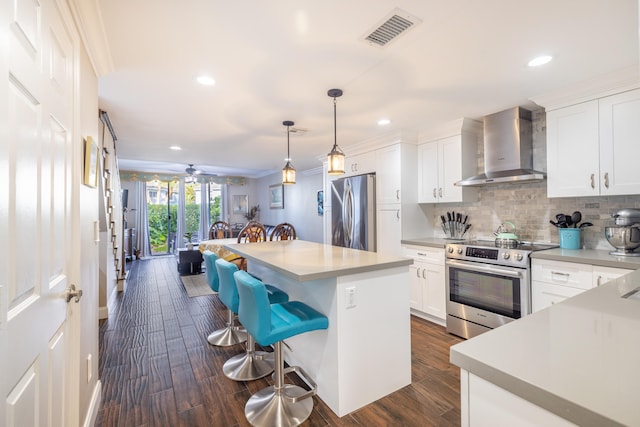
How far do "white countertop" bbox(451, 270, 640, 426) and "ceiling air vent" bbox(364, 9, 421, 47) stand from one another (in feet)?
5.19

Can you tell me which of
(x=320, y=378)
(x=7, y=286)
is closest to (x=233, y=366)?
(x=320, y=378)

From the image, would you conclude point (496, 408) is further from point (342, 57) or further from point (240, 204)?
point (240, 204)

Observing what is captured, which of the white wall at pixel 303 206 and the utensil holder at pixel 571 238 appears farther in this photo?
the white wall at pixel 303 206

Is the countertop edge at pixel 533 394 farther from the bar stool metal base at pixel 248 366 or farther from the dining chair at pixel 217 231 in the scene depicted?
the dining chair at pixel 217 231

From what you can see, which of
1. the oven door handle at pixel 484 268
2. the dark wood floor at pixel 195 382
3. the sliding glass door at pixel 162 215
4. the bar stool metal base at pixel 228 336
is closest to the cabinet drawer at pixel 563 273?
the oven door handle at pixel 484 268

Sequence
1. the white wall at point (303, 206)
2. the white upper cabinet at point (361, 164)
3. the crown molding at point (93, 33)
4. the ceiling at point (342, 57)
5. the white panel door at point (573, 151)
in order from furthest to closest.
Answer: the white wall at point (303, 206) → the white upper cabinet at point (361, 164) → the white panel door at point (573, 151) → the ceiling at point (342, 57) → the crown molding at point (93, 33)

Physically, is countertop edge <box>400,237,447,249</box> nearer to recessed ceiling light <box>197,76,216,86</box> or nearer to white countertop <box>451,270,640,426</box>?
white countertop <box>451,270,640,426</box>

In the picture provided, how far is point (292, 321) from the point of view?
1.81 m

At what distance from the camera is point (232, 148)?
486 cm

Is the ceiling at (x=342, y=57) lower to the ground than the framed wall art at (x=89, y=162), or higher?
higher

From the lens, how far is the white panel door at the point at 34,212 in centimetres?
77

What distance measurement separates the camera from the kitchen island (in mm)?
1859

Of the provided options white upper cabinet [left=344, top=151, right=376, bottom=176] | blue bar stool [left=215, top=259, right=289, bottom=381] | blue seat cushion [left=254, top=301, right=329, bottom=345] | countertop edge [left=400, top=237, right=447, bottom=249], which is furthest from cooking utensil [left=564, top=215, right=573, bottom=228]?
blue bar stool [left=215, top=259, right=289, bottom=381]

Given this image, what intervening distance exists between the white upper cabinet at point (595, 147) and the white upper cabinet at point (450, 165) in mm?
842
